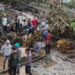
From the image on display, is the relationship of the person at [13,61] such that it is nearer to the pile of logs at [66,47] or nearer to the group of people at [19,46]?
the group of people at [19,46]

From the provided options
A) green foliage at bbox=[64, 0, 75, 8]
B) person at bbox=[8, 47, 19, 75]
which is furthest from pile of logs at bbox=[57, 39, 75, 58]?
green foliage at bbox=[64, 0, 75, 8]

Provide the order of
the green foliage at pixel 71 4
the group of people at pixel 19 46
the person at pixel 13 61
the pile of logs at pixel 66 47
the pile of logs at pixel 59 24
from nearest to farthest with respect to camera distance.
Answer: the person at pixel 13 61 → the group of people at pixel 19 46 → the pile of logs at pixel 66 47 → the pile of logs at pixel 59 24 → the green foliage at pixel 71 4

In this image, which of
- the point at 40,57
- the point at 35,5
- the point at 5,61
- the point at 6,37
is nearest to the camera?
the point at 5,61

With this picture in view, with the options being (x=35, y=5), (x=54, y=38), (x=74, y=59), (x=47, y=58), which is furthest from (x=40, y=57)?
(x=35, y=5)

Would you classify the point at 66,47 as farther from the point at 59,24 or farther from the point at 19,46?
the point at 19,46

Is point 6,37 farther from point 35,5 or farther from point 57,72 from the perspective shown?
point 35,5

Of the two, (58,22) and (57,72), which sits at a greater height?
(58,22)

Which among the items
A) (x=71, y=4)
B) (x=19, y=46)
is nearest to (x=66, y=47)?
(x=19, y=46)

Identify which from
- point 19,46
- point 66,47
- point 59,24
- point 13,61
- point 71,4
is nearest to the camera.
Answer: point 13,61

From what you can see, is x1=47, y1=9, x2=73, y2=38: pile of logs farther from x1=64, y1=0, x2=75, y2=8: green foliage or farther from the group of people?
x1=64, y1=0, x2=75, y2=8: green foliage

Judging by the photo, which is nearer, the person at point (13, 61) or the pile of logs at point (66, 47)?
the person at point (13, 61)

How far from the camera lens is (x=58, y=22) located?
950 inches

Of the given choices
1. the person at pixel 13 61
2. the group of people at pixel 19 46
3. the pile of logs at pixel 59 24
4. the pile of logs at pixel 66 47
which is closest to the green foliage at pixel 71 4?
the pile of logs at pixel 59 24

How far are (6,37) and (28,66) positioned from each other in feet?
18.9
